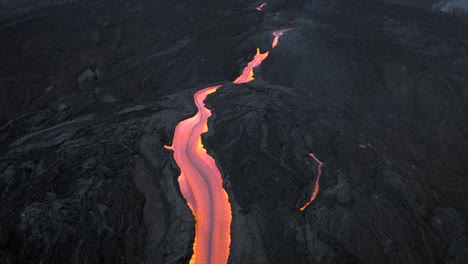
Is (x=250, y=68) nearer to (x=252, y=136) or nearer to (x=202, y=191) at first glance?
(x=252, y=136)

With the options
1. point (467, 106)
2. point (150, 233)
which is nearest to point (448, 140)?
point (467, 106)

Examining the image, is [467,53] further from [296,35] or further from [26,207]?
[26,207]

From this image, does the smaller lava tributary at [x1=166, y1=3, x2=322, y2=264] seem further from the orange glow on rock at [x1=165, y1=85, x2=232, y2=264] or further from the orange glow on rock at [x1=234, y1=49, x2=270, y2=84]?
the orange glow on rock at [x1=234, y1=49, x2=270, y2=84]

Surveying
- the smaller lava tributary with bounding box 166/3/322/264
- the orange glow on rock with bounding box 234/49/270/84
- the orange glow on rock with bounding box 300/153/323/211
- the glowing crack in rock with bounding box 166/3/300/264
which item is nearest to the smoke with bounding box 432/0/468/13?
the orange glow on rock with bounding box 234/49/270/84

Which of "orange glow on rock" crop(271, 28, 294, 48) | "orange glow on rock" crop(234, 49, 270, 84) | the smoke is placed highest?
"orange glow on rock" crop(271, 28, 294, 48)

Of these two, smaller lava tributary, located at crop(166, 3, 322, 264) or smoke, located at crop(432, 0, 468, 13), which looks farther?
smoke, located at crop(432, 0, 468, 13)

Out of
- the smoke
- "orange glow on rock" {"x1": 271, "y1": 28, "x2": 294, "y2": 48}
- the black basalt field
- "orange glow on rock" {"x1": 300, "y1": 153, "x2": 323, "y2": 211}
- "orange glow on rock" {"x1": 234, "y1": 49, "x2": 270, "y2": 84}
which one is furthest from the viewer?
the smoke

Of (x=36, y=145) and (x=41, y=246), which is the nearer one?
(x=41, y=246)
